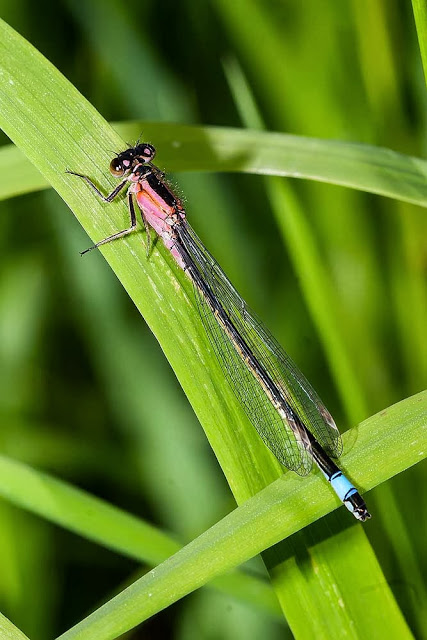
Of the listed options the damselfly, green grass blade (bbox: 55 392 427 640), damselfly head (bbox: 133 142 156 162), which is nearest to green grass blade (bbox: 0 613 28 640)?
green grass blade (bbox: 55 392 427 640)

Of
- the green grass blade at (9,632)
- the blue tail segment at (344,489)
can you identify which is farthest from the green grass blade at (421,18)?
the green grass blade at (9,632)

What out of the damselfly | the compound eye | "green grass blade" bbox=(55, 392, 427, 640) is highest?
the compound eye

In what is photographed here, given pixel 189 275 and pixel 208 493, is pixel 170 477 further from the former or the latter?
pixel 189 275

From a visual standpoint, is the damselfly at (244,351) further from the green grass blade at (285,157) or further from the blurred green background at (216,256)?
the blurred green background at (216,256)

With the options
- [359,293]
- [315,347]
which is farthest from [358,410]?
[359,293]

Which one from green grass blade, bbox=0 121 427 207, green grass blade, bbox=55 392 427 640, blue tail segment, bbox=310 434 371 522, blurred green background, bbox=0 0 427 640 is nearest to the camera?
green grass blade, bbox=55 392 427 640

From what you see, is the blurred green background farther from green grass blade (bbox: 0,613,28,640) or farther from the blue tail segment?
green grass blade (bbox: 0,613,28,640)
